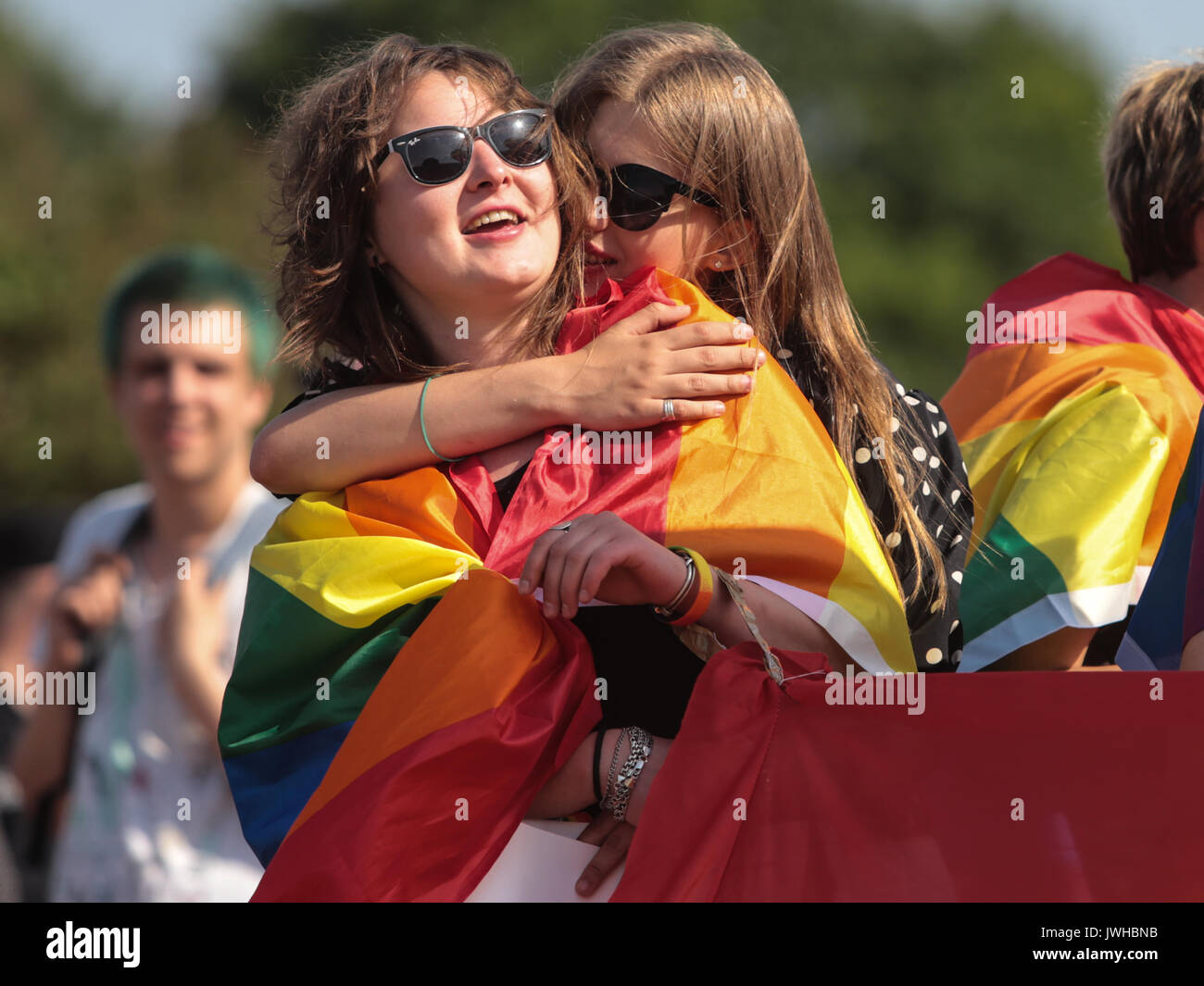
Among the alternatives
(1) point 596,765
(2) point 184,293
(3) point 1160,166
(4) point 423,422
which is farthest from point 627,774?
(2) point 184,293

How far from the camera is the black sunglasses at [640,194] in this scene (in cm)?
248

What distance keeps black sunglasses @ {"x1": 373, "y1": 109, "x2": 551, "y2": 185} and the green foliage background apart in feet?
37.1

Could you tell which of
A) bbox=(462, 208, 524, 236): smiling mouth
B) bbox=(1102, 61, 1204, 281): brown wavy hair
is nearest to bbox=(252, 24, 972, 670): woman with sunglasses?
bbox=(462, 208, 524, 236): smiling mouth

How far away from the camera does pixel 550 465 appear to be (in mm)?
2320

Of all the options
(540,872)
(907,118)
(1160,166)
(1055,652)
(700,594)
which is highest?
(907,118)

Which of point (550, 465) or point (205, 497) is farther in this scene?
point (205, 497)

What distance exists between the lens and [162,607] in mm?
4250

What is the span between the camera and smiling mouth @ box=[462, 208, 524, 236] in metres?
2.43

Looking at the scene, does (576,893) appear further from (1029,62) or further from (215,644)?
(1029,62)

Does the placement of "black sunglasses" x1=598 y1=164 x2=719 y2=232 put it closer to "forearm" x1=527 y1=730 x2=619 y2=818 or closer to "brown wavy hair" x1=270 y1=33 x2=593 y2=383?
"brown wavy hair" x1=270 y1=33 x2=593 y2=383

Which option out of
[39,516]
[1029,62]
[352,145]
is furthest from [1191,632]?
[1029,62]

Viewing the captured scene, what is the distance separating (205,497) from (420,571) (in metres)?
2.49

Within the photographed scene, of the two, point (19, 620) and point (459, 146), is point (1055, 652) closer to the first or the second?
point (459, 146)

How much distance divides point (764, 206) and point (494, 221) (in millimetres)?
472
